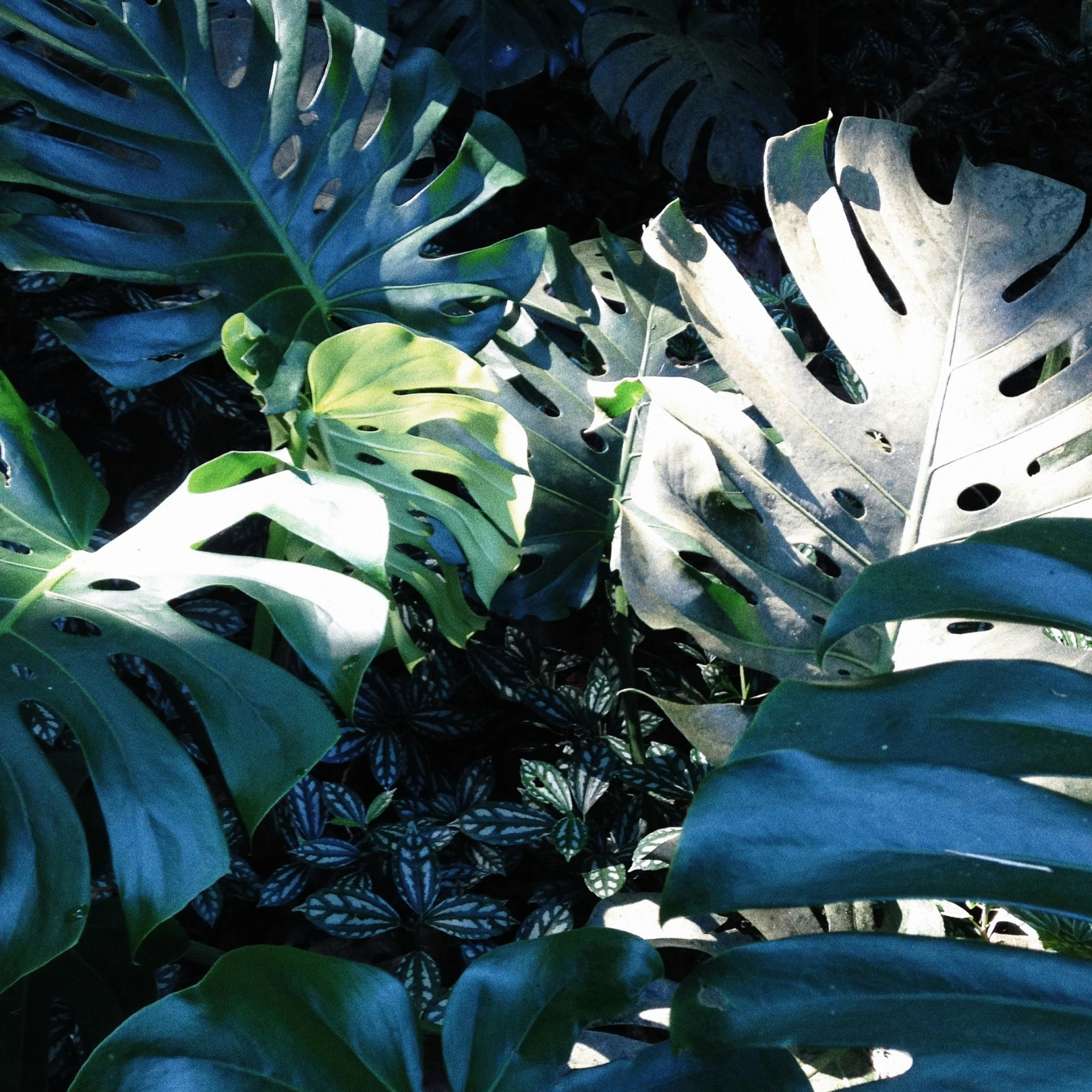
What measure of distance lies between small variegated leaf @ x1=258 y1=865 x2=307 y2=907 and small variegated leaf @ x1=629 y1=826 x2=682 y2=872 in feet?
1.25

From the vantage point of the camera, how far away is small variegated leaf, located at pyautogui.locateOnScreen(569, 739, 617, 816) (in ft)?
3.93

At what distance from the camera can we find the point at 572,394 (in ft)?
4.23

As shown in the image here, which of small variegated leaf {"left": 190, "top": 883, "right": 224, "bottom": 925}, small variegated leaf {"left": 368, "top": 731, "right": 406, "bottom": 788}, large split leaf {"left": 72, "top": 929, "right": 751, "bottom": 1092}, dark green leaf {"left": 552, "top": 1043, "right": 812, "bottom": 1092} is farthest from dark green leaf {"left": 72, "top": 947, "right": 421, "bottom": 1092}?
small variegated leaf {"left": 368, "top": 731, "right": 406, "bottom": 788}

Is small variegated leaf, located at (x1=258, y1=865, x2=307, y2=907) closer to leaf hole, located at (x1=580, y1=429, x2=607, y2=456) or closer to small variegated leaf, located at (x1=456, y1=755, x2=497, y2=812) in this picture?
small variegated leaf, located at (x1=456, y1=755, x2=497, y2=812)

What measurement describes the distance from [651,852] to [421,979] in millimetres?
268

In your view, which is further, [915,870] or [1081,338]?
[1081,338]

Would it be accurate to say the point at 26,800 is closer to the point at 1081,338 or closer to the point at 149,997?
the point at 149,997

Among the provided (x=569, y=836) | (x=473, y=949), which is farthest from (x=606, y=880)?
(x=473, y=949)

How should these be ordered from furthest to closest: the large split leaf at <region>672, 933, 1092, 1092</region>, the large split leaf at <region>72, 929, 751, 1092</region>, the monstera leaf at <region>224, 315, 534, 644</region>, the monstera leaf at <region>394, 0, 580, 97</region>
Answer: the monstera leaf at <region>394, 0, 580, 97</region> < the monstera leaf at <region>224, 315, 534, 644</region> < the large split leaf at <region>72, 929, 751, 1092</region> < the large split leaf at <region>672, 933, 1092, 1092</region>

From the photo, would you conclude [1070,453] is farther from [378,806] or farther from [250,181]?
[250,181]

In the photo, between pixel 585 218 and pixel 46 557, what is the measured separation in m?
1.76

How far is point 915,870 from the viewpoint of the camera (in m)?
0.47

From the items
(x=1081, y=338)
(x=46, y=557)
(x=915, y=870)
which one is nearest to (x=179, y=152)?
(x=46, y=557)

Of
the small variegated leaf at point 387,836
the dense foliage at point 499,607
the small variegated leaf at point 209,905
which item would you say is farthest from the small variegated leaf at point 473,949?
the small variegated leaf at point 209,905
